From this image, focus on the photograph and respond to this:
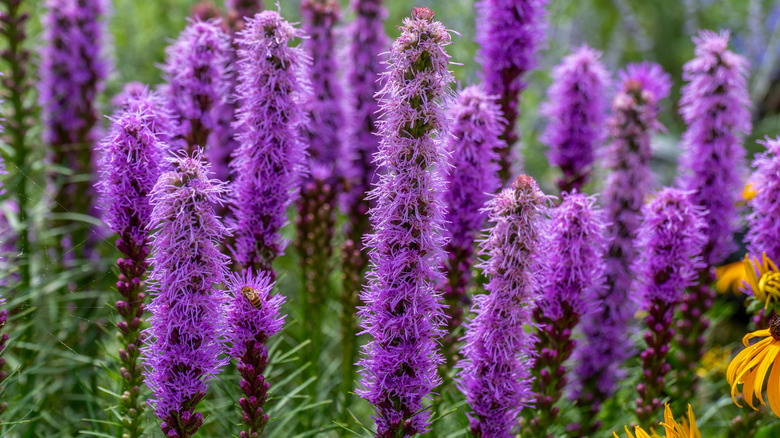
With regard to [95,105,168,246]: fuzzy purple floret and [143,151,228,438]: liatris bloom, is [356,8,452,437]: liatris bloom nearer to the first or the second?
[143,151,228,438]: liatris bloom

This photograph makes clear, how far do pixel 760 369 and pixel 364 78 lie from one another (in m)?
2.17

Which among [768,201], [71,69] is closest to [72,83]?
[71,69]

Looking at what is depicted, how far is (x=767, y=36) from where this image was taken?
685cm

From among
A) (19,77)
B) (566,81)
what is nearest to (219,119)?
(19,77)

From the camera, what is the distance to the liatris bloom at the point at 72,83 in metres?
3.87

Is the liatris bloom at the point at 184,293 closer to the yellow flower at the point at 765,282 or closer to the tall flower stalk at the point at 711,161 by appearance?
the yellow flower at the point at 765,282

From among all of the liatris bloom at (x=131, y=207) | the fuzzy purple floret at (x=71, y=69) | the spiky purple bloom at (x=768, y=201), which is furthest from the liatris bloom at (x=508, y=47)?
the fuzzy purple floret at (x=71, y=69)

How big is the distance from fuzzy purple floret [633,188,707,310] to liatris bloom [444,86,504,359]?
1.98 ft

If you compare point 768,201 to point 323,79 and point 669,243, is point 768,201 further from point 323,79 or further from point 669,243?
point 323,79

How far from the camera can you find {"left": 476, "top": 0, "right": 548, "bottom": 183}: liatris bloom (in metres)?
2.95

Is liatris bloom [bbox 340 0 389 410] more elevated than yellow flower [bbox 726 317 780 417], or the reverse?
liatris bloom [bbox 340 0 389 410]

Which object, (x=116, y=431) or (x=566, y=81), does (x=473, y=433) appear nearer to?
(x=116, y=431)

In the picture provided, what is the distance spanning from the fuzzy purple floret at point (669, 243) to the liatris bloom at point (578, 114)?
65 cm

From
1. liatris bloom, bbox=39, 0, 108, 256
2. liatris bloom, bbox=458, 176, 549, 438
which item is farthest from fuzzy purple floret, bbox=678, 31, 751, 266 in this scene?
liatris bloom, bbox=39, 0, 108, 256
